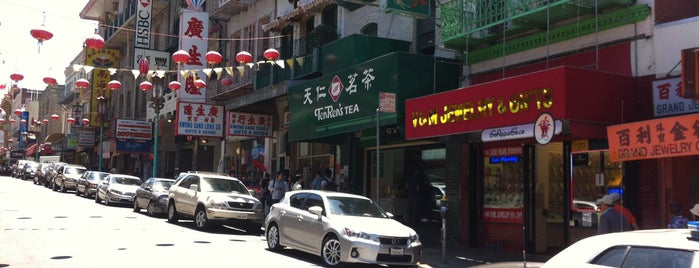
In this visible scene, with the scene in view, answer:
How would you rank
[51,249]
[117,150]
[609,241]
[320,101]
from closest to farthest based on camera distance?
[609,241] → [51,249] → [320,101] → [117,150]

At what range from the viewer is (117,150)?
133ft

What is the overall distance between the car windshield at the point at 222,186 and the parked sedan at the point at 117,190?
874cm

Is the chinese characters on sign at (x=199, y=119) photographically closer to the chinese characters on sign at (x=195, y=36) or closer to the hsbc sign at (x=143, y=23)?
the chinese characters on sign at (x=195, y=36)

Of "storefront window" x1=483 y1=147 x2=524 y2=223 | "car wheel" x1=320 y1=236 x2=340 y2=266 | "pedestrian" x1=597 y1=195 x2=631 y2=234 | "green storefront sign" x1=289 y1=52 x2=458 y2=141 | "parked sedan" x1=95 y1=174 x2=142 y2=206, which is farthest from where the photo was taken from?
"parked sedan" x1=95 y1=174 x2=142 y2=206

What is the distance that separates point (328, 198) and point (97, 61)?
138ft

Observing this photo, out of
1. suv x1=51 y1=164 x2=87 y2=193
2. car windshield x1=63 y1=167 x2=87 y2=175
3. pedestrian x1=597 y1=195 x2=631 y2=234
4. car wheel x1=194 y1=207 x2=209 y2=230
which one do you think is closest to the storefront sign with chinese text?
car windshield x1=63 y1=167 x2=87 y2=175

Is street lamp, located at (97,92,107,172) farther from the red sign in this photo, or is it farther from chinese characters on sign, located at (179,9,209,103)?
the red sign

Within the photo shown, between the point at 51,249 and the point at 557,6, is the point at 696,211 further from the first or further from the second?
the point at 51,249

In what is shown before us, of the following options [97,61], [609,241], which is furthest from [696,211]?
[97,61]

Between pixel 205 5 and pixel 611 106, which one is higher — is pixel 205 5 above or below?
above

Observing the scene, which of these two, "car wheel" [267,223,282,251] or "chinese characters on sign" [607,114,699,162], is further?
"car wheel" [267,223,282,251]

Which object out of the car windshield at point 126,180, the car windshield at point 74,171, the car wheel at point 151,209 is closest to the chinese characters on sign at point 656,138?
the car wheel at point 151,209

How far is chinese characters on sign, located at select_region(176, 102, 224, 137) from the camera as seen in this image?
27.0m

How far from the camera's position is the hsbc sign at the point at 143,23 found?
37.8m
